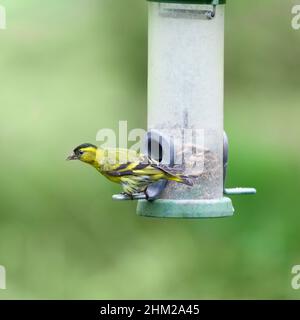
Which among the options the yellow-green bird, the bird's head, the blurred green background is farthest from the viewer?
the blurred green background

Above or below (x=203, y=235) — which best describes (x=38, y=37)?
above

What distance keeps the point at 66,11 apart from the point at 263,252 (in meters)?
1.66

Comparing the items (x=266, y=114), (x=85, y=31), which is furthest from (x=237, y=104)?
(x=85, y=31)

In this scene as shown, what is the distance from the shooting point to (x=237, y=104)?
37.1ft

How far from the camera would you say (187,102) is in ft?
30.5

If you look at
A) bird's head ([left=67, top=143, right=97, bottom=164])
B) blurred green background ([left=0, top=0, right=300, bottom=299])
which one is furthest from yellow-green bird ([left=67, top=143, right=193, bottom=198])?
blurred green background ([left=0, top=0, right=300, bottom=299])

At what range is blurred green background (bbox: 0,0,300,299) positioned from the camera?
1105 centimetres

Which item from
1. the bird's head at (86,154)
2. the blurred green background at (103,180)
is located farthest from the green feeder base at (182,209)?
the blurred green background at (103,180)

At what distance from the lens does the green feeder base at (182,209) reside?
30.1 ft

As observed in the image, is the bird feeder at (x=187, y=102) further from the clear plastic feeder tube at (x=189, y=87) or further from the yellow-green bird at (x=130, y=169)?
→ the yellow-green bird at (x=130, y=169)

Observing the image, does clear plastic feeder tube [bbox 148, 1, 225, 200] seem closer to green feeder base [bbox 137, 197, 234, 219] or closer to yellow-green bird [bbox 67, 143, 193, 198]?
green feeder base [bbox 137, 197, 234, 219]

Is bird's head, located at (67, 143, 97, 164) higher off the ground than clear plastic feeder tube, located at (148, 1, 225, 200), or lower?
lower

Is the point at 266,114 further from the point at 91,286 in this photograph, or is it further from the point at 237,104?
the point at 91,286

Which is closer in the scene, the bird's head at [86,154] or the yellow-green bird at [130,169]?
the yellow-green bird at [130,169]
